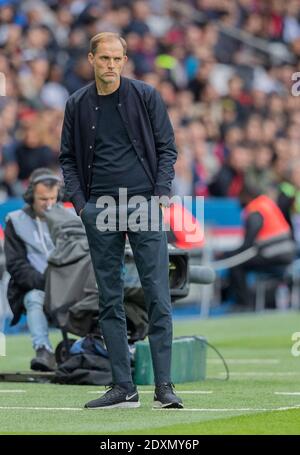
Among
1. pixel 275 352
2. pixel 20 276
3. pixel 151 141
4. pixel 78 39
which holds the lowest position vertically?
pixel 275 352

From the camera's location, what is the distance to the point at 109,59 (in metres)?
8.76

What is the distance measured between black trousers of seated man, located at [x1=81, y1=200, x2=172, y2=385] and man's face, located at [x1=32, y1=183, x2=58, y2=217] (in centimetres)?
295

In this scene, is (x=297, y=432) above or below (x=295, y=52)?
below

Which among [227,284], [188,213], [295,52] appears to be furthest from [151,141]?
[295,52]

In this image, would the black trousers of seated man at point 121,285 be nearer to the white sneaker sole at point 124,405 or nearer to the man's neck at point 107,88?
the white sneaker sole at point 124,405

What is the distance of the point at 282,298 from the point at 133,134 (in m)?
13.8

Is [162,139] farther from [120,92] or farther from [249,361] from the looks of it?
[249,361]

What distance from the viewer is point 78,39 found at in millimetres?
22391

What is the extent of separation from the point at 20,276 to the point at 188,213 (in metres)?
7.68

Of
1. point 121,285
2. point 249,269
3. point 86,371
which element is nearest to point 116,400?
point 121,285

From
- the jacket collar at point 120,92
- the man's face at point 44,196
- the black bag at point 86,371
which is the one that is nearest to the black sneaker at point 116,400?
the black bag at point 86,371
